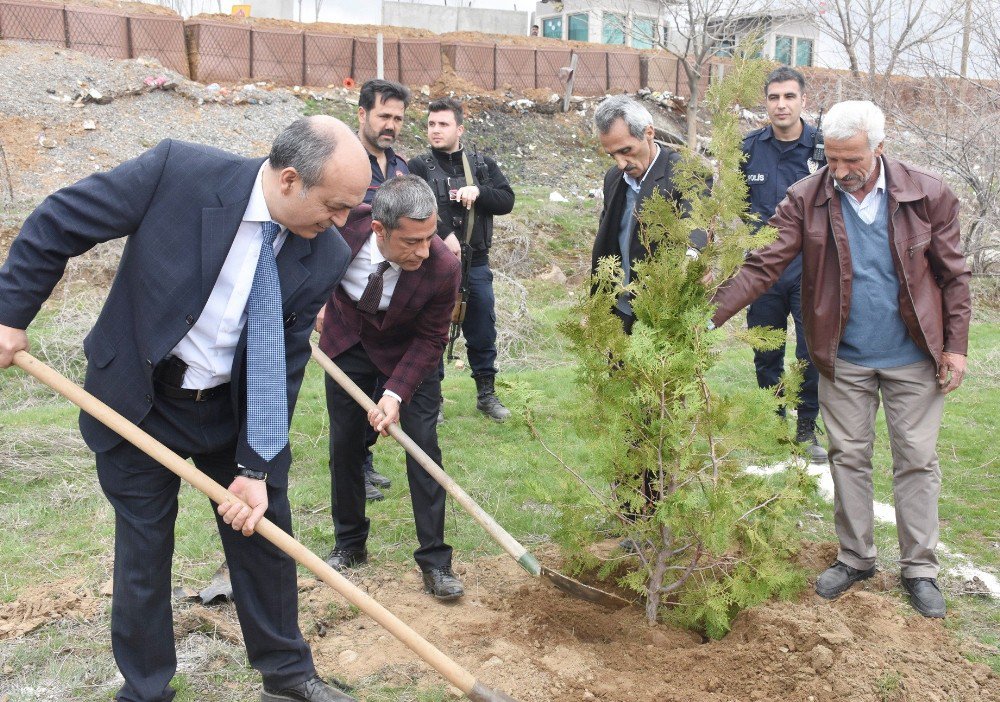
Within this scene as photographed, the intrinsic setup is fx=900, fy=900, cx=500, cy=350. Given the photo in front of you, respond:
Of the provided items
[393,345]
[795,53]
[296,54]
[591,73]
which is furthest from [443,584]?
[795,53]

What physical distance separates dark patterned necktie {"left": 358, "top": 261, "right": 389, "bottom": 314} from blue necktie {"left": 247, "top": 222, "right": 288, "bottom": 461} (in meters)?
1.11

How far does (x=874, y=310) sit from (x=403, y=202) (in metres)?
2.31

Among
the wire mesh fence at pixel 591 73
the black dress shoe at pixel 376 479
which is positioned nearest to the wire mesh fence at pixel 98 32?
the wire mesh fence at pixel 591 73

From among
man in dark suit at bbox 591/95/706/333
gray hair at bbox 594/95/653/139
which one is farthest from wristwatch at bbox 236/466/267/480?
gray hair at bbox 594/95/653/139

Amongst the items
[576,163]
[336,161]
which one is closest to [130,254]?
[336,161]

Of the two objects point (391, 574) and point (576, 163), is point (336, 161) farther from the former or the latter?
point (576, 163)

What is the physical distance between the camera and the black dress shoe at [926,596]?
4207 millimetres

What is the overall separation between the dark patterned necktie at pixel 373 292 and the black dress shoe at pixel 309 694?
1.71 meters

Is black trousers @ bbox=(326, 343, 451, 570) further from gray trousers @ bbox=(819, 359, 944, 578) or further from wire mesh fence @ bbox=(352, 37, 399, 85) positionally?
wire mesh fence @ bbox=(352, 37, 399, 85)

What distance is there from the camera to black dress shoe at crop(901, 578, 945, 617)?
421 cm

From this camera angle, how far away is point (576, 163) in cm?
2250

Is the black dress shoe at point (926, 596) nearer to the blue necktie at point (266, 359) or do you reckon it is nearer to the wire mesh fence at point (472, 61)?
the blue necktie at point (266, 359)

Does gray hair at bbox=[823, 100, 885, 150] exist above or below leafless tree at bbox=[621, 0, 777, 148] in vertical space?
below

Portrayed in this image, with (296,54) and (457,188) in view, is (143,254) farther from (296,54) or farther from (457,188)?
(296,54)
